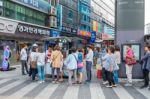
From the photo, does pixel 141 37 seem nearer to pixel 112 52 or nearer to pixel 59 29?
pixel 112 52

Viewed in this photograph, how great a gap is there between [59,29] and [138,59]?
1698 inches

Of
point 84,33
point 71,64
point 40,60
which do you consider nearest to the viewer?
point 71,64

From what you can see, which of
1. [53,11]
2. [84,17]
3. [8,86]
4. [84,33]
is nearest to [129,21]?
[8,86]

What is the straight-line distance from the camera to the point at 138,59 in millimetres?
16953

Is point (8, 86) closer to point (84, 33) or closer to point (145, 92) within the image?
point (145, 92)

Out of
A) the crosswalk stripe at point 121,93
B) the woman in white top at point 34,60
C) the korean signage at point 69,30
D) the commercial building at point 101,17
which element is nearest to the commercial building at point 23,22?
the korean signage at point 69,30

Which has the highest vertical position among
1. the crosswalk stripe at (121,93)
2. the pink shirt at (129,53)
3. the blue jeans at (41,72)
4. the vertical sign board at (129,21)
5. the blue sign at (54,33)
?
the blue sign at (54,33)

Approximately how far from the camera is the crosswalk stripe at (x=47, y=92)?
41.7 feet

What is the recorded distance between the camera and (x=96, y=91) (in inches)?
554

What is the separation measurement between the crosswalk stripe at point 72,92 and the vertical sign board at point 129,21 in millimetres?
3259

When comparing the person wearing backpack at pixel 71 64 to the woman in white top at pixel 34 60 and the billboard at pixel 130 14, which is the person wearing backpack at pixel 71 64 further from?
the billboard at pixel 130 14

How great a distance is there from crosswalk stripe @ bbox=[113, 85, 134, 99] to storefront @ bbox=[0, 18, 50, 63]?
21.9 metres

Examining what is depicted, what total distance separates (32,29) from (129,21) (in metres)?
30.2

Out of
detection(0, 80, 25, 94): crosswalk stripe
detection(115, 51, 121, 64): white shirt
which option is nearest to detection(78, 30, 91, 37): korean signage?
detection(115, 51, 121, 64): white shirt
